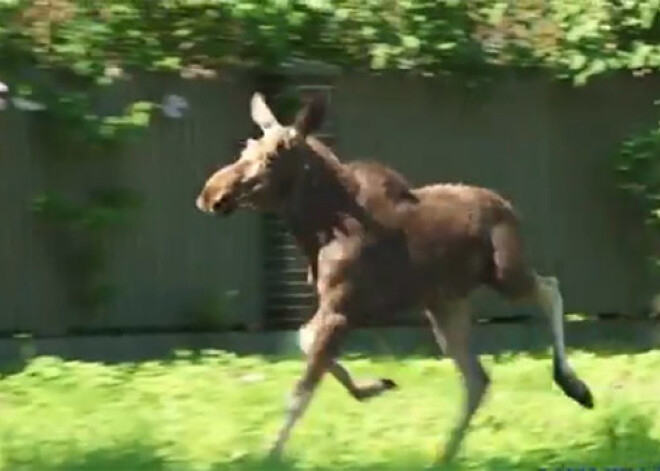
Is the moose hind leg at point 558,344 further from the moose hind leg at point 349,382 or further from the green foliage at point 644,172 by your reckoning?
the green foliage at point 644,172

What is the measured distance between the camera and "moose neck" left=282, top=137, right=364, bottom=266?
8.49 m

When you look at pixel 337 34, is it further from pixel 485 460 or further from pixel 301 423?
pixel 485 460

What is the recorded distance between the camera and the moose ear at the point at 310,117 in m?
8.45

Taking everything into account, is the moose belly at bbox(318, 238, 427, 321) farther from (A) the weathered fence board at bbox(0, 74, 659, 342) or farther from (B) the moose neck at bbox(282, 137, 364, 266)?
(A) the weathered fence board at bbox(0, 74, 659, 342)

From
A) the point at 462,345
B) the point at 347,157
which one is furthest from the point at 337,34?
the point at 462,345

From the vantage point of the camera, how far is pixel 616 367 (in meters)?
12.2

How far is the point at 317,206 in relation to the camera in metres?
8.52

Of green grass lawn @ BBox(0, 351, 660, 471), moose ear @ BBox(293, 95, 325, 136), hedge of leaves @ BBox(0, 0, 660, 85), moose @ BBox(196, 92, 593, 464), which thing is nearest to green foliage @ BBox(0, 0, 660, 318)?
hedge of leaves @ BBox(0, 0, 660, 85)

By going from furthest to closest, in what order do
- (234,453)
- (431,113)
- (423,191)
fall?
(431,113)
(423,191)
(234,453)

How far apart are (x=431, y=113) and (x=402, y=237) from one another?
5.49 m

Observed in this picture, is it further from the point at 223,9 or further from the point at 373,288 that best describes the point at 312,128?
the point at 223,9

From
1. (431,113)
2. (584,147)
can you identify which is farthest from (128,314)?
(584,147)

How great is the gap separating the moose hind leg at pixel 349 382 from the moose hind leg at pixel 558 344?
2.51 ft

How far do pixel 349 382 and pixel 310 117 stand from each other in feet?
3.87
